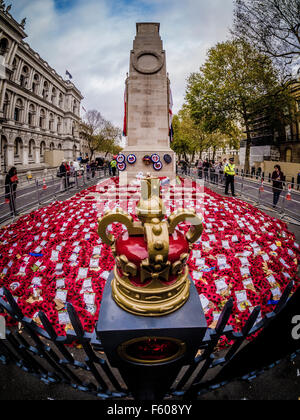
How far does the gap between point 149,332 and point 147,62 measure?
13428 millimetres

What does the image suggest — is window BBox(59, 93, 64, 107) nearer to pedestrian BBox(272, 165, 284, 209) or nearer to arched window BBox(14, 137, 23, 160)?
arched window BBox(14, 137, 23, 160)

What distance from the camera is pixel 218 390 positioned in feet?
7.31

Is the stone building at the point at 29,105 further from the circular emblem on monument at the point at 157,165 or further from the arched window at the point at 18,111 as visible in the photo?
the circular emblem on monument at the point at 157,165

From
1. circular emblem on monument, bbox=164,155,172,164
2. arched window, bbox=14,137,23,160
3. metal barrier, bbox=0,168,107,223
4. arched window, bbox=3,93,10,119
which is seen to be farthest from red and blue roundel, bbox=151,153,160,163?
arched window, bbox=14,137,23,160

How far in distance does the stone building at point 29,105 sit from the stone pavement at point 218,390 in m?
34.4

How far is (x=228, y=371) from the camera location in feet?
5.30

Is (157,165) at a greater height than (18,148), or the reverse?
(18,148)

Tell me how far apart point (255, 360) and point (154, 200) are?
131 cm

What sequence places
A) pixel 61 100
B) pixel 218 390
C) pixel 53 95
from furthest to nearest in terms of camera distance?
pixel 61 100 → pixel 53 95 → pixel 218 390

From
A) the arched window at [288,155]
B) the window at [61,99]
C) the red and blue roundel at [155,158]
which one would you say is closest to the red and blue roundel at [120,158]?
the red and blue roundel at [155,158]

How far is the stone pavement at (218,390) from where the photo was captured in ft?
6.98

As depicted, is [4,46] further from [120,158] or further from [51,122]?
[120,158]

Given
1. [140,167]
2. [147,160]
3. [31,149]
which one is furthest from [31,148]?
[147,160]

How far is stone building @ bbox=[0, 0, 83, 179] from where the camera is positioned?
31.3 metres
